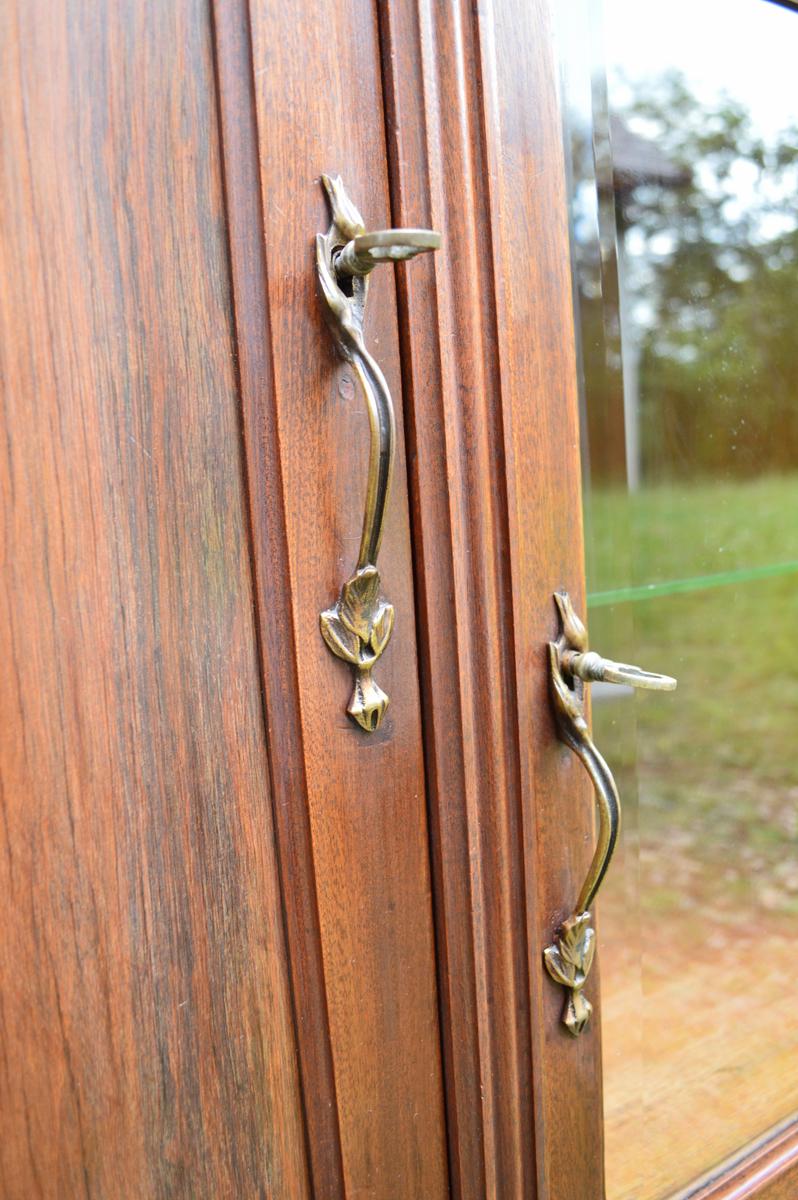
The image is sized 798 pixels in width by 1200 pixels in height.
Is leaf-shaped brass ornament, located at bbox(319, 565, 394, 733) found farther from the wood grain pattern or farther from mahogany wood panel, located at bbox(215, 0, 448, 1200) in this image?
the wood grain pattern

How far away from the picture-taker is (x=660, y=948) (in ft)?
1.77

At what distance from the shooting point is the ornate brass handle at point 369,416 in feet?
1.23

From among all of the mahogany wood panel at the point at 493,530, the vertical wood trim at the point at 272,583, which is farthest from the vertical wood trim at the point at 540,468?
the vertical wood trim at the point at 272,583

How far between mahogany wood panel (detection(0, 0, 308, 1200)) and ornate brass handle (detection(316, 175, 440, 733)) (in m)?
0.04

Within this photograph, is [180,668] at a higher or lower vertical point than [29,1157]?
higher

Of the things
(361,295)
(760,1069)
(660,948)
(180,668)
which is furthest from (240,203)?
(760,1069)

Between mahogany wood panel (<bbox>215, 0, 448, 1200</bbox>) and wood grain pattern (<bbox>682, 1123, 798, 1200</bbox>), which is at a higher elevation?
mahogany wood panel (<bbox>215, 0, 448, 1200</bbox>)

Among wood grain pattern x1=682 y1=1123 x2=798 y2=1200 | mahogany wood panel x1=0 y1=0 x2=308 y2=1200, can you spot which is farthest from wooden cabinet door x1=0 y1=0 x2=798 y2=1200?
wood grain pattern x1=682 y1=1123 x2=798 y2=1200

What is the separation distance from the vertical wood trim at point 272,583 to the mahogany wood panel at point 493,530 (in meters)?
0.06

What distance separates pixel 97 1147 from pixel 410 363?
1.07 feet

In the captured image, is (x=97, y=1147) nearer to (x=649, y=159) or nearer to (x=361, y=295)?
(x=361, y=295)

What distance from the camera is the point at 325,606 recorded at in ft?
1.28

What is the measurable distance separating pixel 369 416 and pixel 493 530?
83 mm

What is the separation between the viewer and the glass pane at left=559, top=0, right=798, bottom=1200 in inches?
19.6
